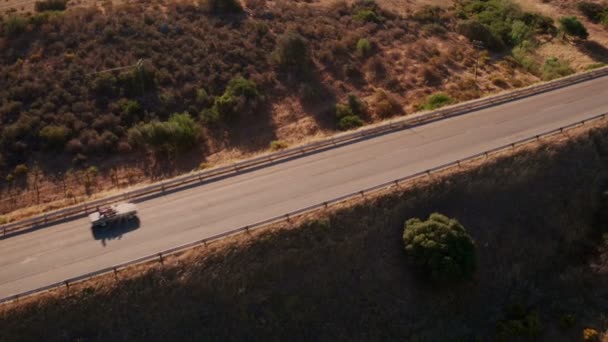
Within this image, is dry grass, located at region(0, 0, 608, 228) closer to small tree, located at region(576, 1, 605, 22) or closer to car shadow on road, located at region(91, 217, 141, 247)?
small tree, located at region(576, 1, 605, 22)

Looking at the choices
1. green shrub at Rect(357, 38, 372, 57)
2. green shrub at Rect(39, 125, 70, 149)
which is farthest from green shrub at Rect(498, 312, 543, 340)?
green shrub at Rect(39, 125, 70, 149)

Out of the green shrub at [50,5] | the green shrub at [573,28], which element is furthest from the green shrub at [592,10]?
the green shrub at [50,5]

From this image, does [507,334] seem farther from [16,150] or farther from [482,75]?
[16,150]

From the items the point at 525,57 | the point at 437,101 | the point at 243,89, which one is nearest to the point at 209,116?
the point at 243,89

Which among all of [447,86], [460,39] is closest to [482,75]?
[447,86]

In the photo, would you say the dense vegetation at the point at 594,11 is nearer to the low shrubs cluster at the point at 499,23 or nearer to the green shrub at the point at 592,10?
the green shrub at the point at 592,10

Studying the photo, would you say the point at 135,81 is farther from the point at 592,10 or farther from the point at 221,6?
the point at 592,10
